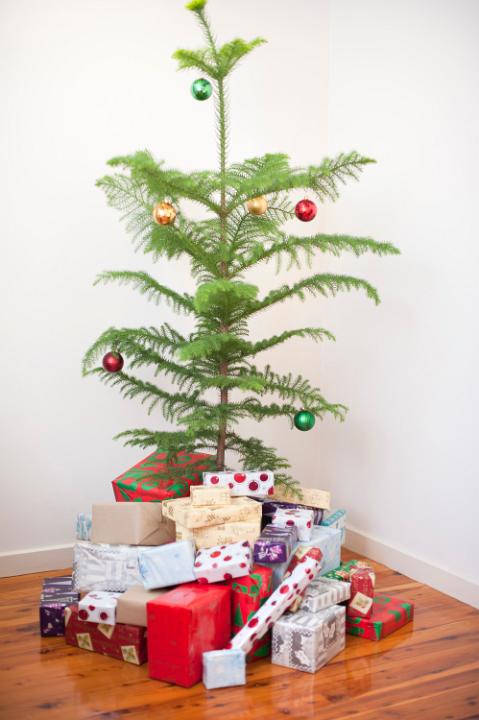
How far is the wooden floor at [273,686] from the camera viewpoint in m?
1.72

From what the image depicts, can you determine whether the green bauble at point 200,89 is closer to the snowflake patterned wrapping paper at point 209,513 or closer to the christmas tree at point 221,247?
the christmas tree at point 221,247

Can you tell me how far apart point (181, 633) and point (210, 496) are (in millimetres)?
441

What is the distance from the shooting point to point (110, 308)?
111 inches

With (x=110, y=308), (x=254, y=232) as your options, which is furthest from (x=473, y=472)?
(x=110, y=308)

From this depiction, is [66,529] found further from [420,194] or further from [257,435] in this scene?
[420,194]

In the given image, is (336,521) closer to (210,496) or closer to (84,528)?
(210,496)

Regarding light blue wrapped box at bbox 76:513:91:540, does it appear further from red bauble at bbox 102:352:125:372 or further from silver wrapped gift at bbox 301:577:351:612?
silver wrapped gift at bbox 301:577:351:612

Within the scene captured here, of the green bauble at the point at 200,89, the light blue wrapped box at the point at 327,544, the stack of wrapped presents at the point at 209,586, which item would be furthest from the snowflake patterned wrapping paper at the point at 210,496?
the green bauble at the point at 200,89

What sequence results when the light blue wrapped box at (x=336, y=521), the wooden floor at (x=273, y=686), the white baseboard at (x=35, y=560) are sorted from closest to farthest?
the wooden floor at (x=273, y=686), the light blue wrapped box at (x=336, y=521), the white baseboard at (x=35, y=560)

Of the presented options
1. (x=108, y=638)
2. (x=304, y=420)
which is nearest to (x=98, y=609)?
(x=108, y=638)

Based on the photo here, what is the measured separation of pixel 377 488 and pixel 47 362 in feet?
4.42

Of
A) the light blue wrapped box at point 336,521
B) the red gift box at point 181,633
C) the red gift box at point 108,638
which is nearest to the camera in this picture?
the red gift box at point 181,633

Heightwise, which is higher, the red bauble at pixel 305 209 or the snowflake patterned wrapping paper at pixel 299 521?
the red bauble at pixel 305 209

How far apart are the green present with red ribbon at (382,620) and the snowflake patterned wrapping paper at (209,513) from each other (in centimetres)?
41
